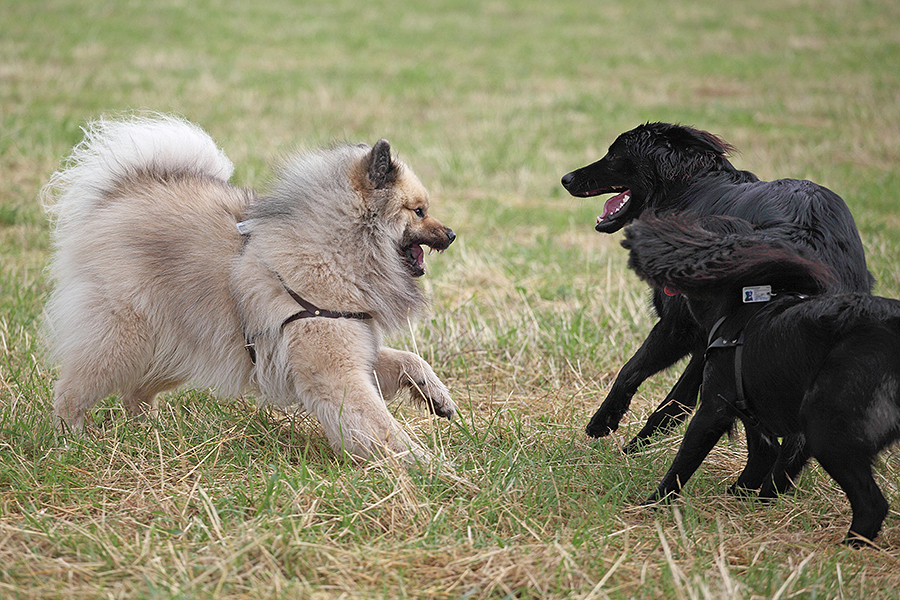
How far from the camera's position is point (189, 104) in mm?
11250

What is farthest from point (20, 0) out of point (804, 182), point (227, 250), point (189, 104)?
point (804, 182)

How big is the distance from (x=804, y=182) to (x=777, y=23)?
19746mm

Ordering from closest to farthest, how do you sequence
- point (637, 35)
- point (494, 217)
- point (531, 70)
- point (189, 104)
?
point (494, 217) → point (189, 104) → point (531, 70) → point (637, 35)

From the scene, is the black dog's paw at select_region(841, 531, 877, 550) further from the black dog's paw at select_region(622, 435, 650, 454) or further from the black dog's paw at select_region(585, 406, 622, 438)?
the black dog's paw at select_region(585, 406, 622, 438)

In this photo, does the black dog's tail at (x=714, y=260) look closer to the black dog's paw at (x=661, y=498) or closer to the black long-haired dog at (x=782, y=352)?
the black long-haired dog at (x=782, y=352)

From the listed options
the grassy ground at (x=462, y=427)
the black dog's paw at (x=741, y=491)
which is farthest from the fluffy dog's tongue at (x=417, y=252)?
the black dog's paw at (x=741, y=491)

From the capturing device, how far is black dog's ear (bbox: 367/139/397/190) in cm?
324

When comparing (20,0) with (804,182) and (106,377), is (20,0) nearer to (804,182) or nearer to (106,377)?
(106,377)

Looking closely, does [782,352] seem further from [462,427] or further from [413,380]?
[413,380]

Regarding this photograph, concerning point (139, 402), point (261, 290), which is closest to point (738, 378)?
point (261, 290)

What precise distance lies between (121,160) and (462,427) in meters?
1.98

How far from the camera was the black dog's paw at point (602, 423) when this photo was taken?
348 centimetres

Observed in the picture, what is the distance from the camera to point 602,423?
138 inches

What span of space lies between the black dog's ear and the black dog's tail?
108 centimetres
